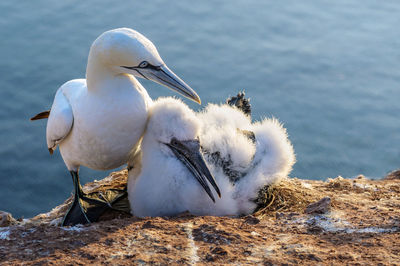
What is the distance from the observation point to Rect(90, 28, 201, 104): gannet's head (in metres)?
3.65

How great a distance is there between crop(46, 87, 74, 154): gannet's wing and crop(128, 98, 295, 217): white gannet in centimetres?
55

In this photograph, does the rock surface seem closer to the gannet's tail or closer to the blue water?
the gannet's tail

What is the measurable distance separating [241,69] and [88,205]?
341cm

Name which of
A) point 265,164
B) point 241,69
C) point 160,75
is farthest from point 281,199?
point 241,69

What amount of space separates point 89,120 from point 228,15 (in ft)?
15.8

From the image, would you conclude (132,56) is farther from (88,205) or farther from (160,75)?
(88,205)

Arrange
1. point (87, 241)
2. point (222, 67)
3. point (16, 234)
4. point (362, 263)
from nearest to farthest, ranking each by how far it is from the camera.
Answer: point (362, 263), point (87, 241), point (16, 234), point (222, 67)

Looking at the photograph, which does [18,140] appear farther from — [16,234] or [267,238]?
[267,238]

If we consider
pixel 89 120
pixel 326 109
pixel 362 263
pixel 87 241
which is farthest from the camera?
pixel 326 109

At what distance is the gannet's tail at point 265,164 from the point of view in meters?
4.17

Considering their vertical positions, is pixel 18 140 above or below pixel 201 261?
above

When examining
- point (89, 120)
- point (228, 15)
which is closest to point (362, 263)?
point (89, 120)

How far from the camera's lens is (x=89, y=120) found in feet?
12.8

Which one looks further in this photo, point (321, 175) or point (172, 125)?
point (321, 175)
